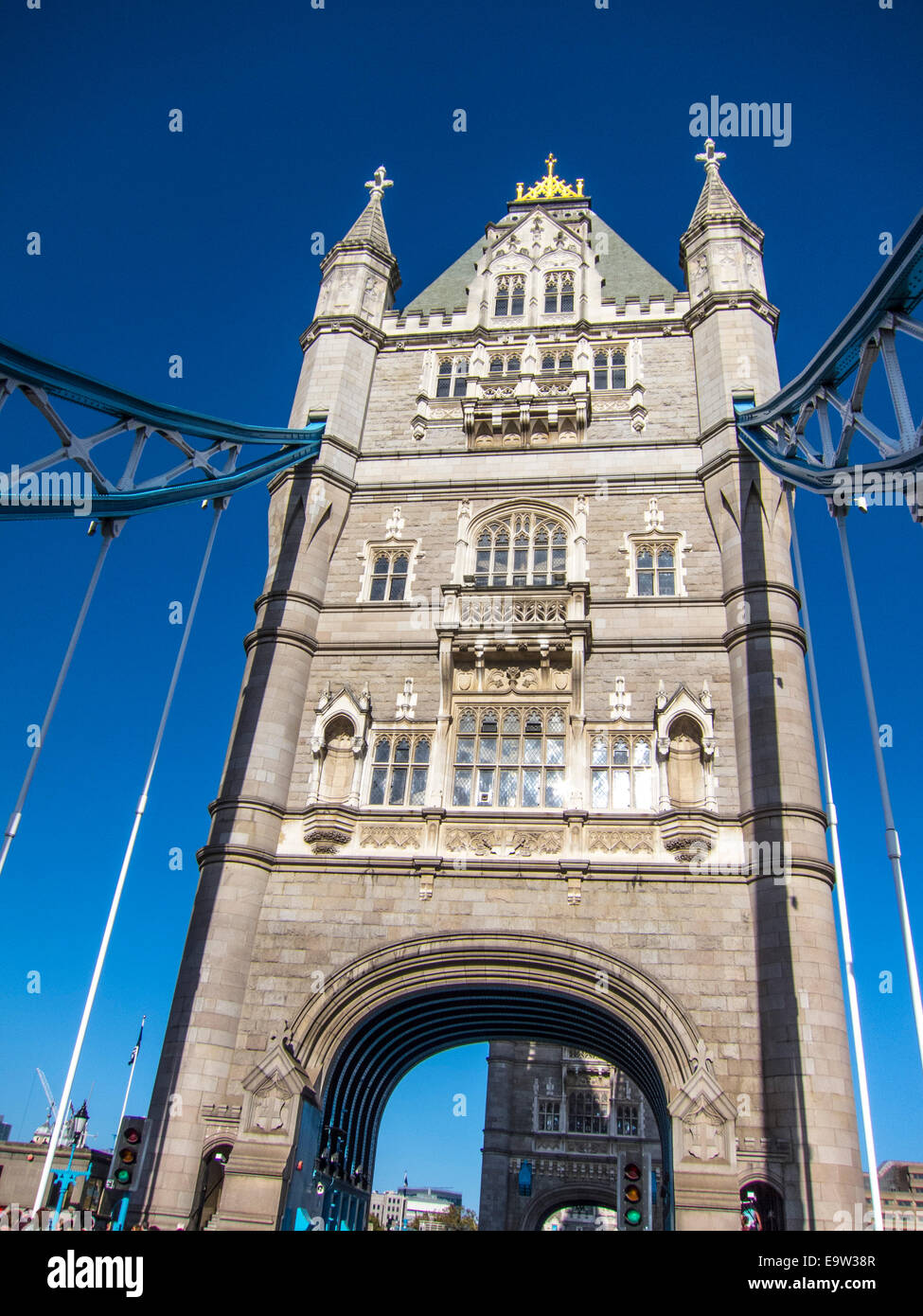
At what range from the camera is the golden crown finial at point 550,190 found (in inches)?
1268

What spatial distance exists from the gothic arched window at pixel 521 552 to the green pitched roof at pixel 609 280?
8569 millimetres

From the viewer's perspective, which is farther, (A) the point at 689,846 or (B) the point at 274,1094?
(A) the point at 689,846

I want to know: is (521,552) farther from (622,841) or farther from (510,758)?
(622,841)

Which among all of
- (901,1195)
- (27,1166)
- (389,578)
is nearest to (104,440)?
(389,578)

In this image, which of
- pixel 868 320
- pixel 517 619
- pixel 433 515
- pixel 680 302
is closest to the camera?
pixel 868 320

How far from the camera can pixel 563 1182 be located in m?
42.5

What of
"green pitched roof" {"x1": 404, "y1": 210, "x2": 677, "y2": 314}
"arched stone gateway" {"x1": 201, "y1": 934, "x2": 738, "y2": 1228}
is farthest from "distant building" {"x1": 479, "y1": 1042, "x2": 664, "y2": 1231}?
"green pitched roof" {"x1": 404, "y1": 210, "x2": 677, "y2": 314}

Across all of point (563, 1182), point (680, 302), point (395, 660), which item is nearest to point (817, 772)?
point (395, 660)

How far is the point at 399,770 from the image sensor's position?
63.4ft

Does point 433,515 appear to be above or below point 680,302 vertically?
below

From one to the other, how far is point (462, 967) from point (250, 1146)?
4476mm

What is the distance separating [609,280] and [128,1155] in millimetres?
25560

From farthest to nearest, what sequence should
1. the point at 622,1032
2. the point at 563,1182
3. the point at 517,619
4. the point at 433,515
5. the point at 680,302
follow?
the point at 563,1182 < the point at 680,302 < the point at 433,515 < the point at 517,619 < the point at 622,1032
